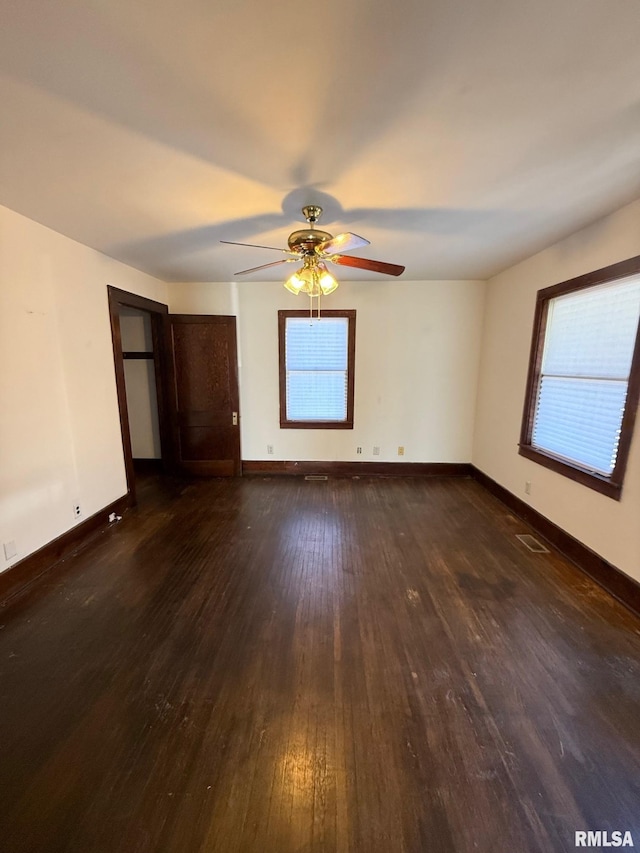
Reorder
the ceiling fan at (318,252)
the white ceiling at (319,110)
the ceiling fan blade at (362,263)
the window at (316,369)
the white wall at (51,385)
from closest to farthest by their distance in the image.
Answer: the white ceiling at (319,110) → the ceiling fan at (318,252) → the white wall at (51,385) → the ceiling fan blade at (362,263) → the window at (316,369)

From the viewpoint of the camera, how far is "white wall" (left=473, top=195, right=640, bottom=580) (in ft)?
7.32

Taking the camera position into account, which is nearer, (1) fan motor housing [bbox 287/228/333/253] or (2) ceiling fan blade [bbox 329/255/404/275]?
(1) fan motor housing [bbox 287/228/333/253]

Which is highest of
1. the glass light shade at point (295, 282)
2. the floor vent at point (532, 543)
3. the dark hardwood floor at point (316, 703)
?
the glass light shade at point (295, 282)

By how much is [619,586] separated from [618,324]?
1.80 metres

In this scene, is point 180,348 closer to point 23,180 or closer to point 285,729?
point 23,180

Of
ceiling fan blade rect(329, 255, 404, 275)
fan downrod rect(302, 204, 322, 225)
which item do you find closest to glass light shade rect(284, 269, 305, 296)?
ceiling fan blade rect(329, 255, 404, 275)

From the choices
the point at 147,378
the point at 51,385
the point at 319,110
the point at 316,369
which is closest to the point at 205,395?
the point at 147,378

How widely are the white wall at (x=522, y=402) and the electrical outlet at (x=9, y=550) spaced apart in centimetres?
410

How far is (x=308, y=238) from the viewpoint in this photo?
214cm

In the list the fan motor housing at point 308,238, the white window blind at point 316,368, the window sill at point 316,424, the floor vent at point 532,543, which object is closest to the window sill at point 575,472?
the floor vent at point 532,543

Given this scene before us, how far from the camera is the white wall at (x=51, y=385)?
226cm

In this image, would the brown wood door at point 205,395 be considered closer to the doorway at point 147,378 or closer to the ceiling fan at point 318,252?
the doorway at point 147,378

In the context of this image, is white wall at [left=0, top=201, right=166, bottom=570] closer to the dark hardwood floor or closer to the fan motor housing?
the dark hardwood floor

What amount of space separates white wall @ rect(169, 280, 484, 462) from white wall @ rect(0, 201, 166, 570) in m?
1.61
